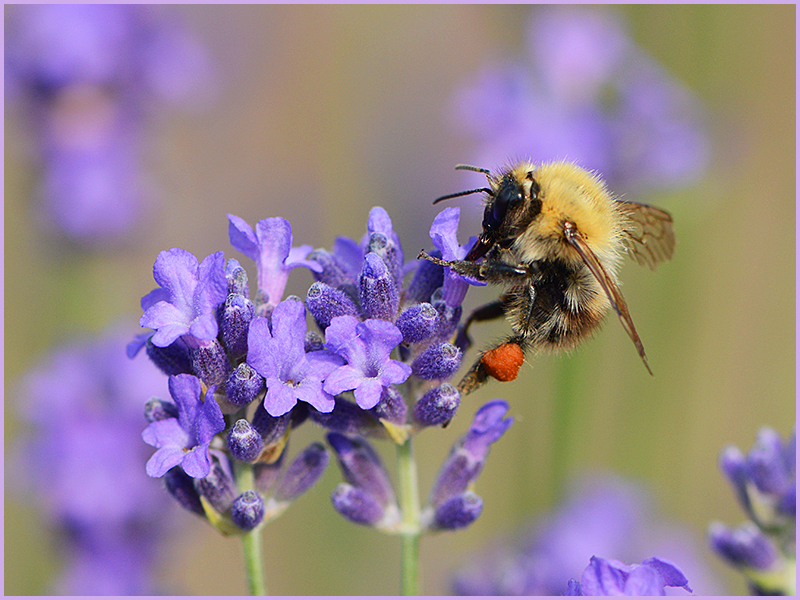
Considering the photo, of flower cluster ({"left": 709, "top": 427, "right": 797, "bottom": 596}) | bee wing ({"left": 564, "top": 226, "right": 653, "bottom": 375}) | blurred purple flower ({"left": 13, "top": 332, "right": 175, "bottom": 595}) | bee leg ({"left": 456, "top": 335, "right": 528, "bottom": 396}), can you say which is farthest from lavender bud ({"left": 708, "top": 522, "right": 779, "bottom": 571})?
blurred purple flower ({"left": 13, "top": 332, "right": 175, "bottom": 595})

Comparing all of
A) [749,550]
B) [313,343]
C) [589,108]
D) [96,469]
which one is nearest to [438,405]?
[313,343]

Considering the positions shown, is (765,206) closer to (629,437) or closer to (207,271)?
(629,437)

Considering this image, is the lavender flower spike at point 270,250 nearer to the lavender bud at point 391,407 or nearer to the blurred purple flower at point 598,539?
the lavender bud at point 391,407

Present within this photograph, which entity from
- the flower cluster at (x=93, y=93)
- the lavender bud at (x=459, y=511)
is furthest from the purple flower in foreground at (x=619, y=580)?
the flower cluster at (x=93, y=93)

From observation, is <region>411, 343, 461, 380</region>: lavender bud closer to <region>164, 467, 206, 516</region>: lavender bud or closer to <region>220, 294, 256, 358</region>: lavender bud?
<region>220, 294, 256, 358</region>: lavender bud

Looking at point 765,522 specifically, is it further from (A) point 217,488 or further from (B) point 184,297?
(B) point 184,297

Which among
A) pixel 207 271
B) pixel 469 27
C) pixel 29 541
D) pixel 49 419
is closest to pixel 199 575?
pixel 29 541
